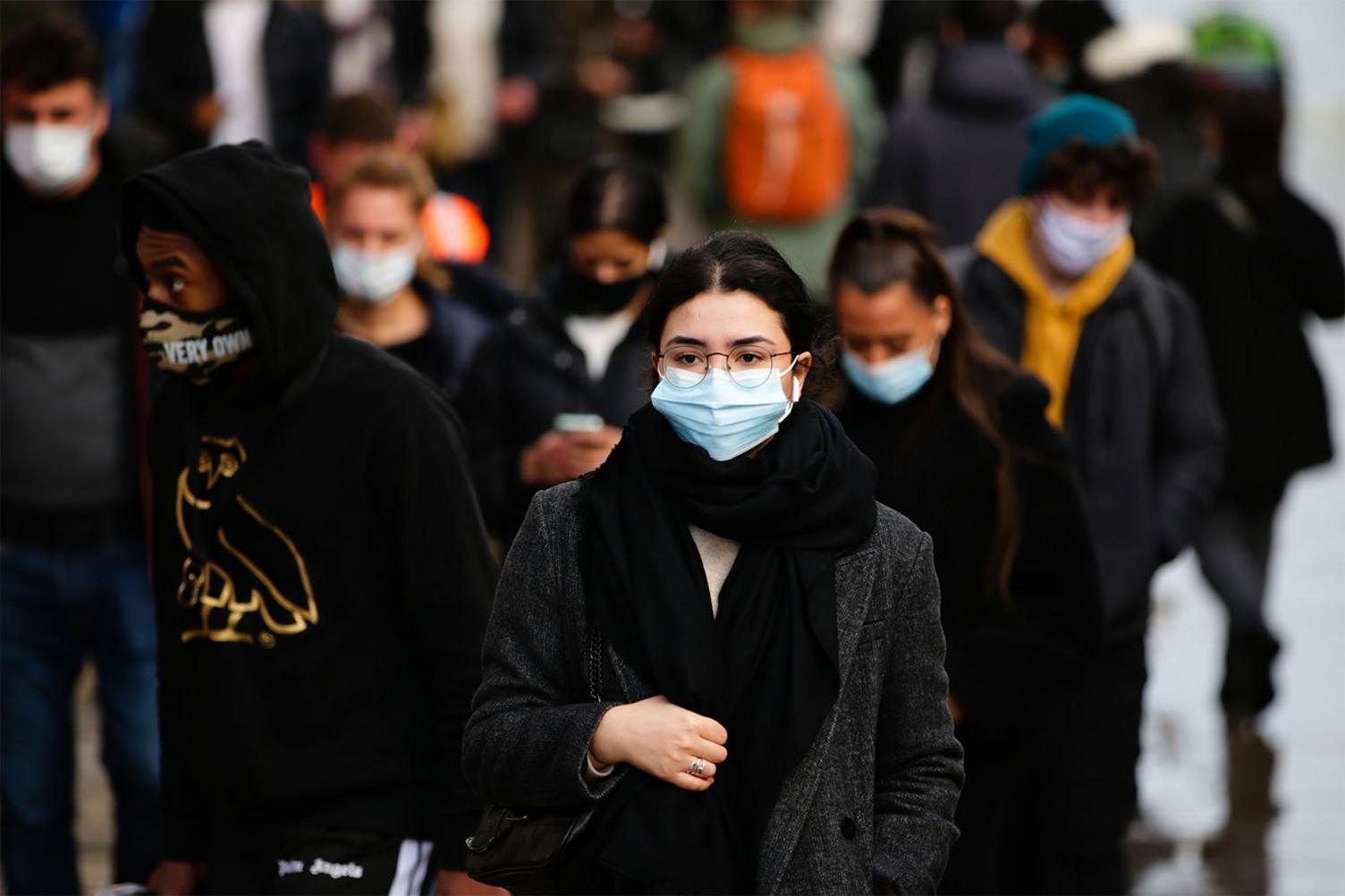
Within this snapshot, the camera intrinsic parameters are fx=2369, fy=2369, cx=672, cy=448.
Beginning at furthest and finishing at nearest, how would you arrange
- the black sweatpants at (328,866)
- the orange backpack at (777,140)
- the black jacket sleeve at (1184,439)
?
the orange backpack at (777,140)
the black jacket sleeve at (1184,439)
the black sweatpants at (328,866)

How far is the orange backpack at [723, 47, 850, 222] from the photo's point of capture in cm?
998

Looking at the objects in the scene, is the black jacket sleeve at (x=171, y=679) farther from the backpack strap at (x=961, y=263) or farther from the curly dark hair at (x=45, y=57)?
the backpack strap at (x=961, y=263)

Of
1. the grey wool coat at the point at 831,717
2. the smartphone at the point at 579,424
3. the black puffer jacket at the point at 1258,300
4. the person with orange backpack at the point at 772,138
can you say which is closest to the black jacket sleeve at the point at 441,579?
the grey wool coat at the point at 831,717

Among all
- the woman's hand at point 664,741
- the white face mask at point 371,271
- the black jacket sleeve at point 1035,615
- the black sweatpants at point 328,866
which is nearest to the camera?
the woman's hand at point 664,741

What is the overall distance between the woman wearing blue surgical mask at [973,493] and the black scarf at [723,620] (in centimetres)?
152

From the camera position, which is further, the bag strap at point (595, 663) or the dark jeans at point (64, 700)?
the dark jeans at point (64, 700)

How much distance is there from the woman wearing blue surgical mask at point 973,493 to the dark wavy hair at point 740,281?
1415 millimetres

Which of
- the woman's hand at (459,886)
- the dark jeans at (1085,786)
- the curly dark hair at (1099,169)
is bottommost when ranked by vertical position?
the dark jeans at (1085,786)

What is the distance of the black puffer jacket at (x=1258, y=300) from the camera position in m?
8.37

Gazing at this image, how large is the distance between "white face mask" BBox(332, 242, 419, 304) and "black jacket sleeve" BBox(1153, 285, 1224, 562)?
208 cm

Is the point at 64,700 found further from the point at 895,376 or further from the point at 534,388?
the point at 895,376

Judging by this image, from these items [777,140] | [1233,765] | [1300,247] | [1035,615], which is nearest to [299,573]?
[1035,615]

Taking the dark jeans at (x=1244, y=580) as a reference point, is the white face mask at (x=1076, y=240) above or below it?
above

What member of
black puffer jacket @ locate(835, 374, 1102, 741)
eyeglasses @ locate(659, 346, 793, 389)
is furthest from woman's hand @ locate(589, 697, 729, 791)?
black puffer jacket @ locate(835, 374, 1102, 741)
